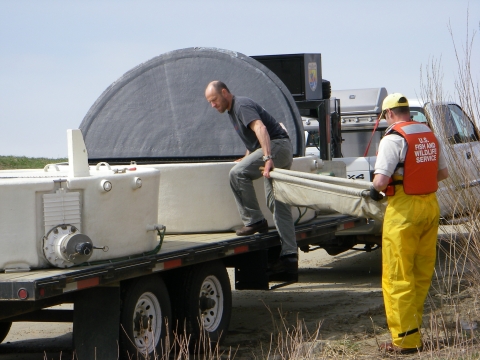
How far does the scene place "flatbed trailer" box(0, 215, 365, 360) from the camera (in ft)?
19.0

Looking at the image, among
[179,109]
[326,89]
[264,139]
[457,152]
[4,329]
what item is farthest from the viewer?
[326,89]

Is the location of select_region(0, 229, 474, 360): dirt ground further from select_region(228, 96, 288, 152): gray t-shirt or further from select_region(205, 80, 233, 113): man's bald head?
select_region(205, 80, 233, 113): man's bald head

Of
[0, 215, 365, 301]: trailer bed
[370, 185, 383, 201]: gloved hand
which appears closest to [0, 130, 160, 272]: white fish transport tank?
[0, 215, 365, 301]: trailer bed

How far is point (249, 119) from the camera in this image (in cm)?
790

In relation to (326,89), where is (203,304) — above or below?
below

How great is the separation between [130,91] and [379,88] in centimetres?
460

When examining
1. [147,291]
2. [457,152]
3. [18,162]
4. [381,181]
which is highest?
[18,162]

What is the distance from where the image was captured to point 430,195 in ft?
21.8

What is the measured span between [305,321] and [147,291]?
251 centimetres

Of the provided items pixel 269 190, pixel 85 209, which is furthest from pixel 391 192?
pixel 85 209

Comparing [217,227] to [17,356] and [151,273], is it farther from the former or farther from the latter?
[17,356]

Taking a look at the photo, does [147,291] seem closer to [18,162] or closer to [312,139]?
[312,139]

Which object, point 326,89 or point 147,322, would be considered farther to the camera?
point 326,89

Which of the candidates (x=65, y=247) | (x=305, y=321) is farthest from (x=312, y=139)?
(x=65, y=247)
